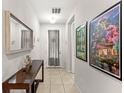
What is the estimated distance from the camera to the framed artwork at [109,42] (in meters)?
1.85

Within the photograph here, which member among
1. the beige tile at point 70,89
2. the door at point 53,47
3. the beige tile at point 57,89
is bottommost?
the beige tile at point 70,89

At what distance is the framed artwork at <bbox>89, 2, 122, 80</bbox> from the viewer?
6.08 ft

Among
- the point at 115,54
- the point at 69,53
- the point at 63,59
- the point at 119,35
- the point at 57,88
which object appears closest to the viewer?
the point at 119,35

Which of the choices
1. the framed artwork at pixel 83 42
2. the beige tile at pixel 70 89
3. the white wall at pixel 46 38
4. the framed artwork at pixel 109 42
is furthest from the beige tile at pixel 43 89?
the white wall at pixel 46 38

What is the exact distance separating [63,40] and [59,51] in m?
0.68

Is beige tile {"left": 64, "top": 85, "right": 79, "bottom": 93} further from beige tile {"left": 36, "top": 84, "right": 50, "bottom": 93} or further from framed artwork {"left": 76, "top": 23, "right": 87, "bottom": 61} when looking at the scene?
framed artwork {"left": 76, "top": 23, "right": 87, "bottom": 61}

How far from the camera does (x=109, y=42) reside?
2129mm

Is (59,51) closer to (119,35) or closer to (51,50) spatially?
(51,50)

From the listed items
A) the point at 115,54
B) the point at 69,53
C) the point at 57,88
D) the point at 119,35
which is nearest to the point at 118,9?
the point at 119,35

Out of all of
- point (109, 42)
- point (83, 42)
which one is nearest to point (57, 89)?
point (83, 42)

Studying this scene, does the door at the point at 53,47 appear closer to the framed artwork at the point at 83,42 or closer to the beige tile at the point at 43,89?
the beige tile at the point at 43,89

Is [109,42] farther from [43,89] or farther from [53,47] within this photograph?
[53,47]

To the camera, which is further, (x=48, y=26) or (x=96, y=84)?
(x=48, y=26)

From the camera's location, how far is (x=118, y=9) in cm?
187
